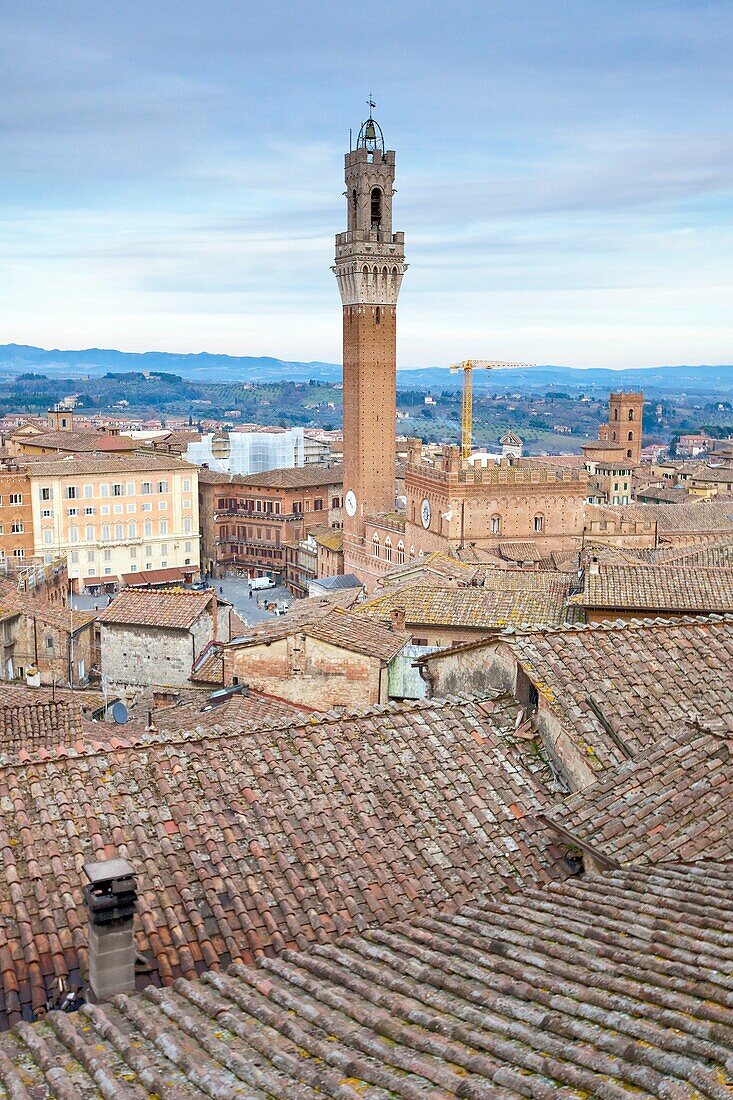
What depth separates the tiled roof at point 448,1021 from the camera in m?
4.18

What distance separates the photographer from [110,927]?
629 cm

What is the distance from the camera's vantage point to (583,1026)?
4.56 metres

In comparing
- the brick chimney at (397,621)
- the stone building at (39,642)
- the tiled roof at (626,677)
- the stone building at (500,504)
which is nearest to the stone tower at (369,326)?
the stone building at (500,504)

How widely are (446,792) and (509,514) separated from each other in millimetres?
52936

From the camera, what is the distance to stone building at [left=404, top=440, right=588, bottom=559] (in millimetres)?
59594

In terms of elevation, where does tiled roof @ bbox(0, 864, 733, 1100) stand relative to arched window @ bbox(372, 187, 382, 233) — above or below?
below

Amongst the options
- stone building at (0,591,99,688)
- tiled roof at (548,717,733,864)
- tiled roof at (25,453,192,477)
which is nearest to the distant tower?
tiled roof at (25,453,192,477)

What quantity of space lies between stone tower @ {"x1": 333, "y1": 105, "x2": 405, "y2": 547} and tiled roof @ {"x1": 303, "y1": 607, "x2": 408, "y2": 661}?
2151 inches

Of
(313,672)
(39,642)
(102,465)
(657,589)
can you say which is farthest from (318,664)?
(102,465)

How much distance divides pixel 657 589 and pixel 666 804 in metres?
11.2

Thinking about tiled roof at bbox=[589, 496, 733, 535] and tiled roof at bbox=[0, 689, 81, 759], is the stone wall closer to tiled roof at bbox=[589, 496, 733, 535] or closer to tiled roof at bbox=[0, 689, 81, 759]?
tiled roof at bbox=[0, 689, 81, 759]

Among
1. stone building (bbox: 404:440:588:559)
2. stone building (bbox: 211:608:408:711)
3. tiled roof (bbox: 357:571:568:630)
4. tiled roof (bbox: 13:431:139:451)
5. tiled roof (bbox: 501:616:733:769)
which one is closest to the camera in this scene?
tiled roof (bbox: 501:616:733:769)

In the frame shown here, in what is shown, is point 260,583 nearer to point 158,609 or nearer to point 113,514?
point 113,514

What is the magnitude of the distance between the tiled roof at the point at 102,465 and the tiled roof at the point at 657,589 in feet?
178
